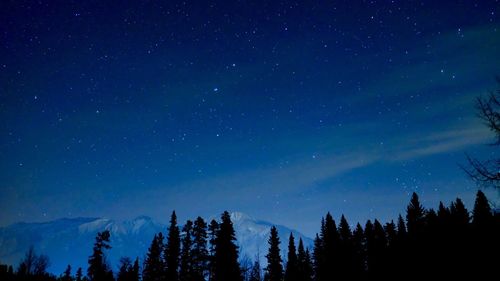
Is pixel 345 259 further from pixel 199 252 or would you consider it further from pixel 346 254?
pixel 199 252

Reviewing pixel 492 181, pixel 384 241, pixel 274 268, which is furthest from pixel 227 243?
pixel 384 241

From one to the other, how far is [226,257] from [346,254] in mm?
29025

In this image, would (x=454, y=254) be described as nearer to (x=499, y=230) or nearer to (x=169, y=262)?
(x=499, y=230)

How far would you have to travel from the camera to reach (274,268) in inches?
2349

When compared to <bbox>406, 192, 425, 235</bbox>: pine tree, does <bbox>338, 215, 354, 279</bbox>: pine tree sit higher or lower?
lower

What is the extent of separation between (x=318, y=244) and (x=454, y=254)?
41270 millimetres

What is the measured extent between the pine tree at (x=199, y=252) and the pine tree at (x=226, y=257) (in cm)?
602

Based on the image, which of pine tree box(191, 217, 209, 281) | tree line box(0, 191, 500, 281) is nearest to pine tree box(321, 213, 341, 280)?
tree line box(0, 191, 500, 281)

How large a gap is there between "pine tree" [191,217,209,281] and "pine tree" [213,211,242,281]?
602 centimetres

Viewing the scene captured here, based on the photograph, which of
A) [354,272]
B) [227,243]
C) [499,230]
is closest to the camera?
[499,230]

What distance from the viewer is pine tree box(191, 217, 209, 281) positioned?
46.1 metres

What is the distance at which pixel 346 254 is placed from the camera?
198 feet

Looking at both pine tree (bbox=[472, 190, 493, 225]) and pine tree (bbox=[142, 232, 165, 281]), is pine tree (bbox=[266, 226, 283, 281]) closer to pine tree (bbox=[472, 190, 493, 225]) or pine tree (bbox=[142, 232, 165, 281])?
pine tree (bbox=[142, 232, 165, 281])

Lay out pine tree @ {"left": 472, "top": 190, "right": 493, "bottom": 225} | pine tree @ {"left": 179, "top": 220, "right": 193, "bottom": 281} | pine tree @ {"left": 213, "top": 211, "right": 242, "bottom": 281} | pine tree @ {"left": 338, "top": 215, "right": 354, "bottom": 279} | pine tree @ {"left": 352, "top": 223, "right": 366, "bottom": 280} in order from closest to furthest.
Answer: pine tree @ {"left": 472, "top": 190, "right": 493, "bottom": 225} → pine tree @ {"left": 213, "top": 211, "right": 242, "bottom": 281} → pine tree @ {"left": 179, "top": 220, "right": 193, "bottom": 281} → pine tree @ {"left": 338, "top": 215, "right": 354, "bottom": 279} → pine tree @ {"left": 352, "top": 223, "right": 366, "bottom": 280}
